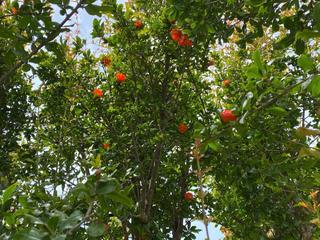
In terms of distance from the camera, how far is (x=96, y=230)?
4.54ft

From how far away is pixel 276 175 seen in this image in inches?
107

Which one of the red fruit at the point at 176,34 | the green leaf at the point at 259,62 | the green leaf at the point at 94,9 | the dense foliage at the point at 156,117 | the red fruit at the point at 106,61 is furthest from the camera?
the red fruit at the point at 106,61

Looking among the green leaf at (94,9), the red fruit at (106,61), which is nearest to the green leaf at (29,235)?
the green leaf at (94,9)

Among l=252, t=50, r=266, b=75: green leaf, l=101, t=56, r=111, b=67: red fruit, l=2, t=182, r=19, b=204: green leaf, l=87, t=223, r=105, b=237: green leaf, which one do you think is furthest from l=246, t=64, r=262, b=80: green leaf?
l=101, t=56, r=111, b=67: red fruit

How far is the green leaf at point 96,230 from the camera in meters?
1.36

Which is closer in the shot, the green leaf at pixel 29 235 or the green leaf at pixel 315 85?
the green leaf at pixel 29 235

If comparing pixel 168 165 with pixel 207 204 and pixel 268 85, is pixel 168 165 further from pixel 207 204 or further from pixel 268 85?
pixel 268 85

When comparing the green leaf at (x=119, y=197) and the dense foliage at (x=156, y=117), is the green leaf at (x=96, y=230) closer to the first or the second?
the green leaf at (x=119, y=197)

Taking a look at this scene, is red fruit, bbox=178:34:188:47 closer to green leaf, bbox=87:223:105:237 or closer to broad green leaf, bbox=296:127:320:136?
broad green leaf, bbox=296:127:320:136

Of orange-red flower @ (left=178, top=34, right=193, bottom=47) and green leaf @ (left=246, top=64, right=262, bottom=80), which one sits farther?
orange-red flower @ (left=178, top=34, right=193, bottom=47)

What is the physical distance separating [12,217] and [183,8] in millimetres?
2372

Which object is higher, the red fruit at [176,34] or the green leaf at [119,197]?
the red fruit at [176,34]

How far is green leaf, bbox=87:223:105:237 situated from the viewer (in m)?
1.36

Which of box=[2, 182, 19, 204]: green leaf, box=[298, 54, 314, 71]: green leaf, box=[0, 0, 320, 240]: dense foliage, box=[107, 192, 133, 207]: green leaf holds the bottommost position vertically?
box=[107, 192, 133, 207]: green leaf
